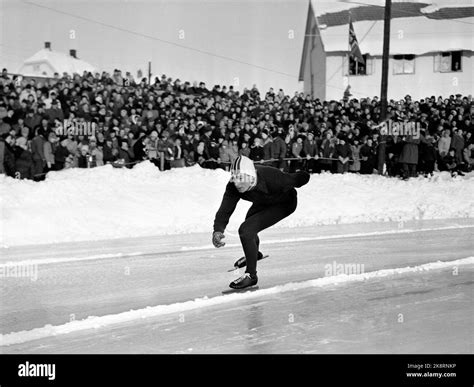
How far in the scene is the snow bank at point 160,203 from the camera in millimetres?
14477

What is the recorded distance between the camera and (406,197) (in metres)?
20.0

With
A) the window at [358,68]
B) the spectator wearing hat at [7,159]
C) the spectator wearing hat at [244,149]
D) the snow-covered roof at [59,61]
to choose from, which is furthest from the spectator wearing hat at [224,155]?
the snow-covered roof at [59,61]

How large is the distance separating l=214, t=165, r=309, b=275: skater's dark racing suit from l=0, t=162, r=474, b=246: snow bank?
594 cm

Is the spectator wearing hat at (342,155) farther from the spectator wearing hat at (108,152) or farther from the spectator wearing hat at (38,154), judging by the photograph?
the spectator wearing hat at (38,154)

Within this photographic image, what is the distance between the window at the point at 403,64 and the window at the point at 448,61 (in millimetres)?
1299

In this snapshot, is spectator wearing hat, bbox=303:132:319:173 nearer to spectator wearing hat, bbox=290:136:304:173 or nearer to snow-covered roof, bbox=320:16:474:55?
spectator wearing hat, bbox=290:136:304:173

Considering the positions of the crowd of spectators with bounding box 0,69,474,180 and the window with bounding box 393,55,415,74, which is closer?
the crowd of spectators with bounding box 0,69,474,180

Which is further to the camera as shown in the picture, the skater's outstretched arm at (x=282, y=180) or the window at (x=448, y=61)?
the window at (x=448, y=61)

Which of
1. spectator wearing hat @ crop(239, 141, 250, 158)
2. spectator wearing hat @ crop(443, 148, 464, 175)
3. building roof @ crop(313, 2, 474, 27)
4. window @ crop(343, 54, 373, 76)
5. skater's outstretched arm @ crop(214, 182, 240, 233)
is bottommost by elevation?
skater's outstretched arm @ crop(214, 182, 240, 233)

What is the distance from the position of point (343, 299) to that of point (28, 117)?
11.7 metres

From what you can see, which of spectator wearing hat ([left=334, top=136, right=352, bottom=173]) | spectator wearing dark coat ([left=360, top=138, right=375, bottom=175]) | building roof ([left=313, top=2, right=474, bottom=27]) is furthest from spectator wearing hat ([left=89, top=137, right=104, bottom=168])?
building roof ([left=313, top=2, right=474, bottom=27])

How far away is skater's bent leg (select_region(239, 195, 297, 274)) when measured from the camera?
329 inches

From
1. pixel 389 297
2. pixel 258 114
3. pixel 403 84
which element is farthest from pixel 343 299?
pixel 403 84
